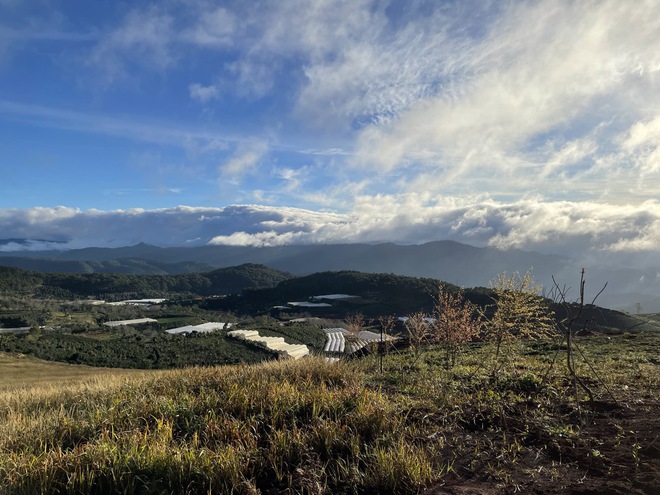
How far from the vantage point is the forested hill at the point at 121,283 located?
113750 millimetres

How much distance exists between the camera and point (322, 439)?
5199mm

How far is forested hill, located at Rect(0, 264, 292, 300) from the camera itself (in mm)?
113750

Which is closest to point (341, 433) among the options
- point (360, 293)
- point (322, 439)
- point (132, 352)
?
point (322, 439)

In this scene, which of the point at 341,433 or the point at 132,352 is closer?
the point at 341,433

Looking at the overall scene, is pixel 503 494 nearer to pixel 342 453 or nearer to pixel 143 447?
pixel 342 453

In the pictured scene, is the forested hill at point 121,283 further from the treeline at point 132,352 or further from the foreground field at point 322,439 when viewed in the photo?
the foreground field at point 322,439

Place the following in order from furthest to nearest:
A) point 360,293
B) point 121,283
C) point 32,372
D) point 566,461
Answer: point 121,283
point 360,293
point 32,372
point 566,461

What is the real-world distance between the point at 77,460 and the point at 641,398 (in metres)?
9.40

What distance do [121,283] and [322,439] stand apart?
166647 millimetres

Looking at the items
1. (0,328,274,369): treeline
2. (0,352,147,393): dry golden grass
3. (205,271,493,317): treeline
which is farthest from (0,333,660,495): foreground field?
(205,271,493,317): treeline

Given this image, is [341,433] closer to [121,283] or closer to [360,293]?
[360,293]

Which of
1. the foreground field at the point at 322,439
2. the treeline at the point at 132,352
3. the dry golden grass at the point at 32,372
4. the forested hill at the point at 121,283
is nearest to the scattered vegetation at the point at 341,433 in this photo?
the foreground field at the point at 322,439

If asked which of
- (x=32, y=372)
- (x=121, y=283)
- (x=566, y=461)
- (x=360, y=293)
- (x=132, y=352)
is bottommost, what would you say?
(x=121, y=283)

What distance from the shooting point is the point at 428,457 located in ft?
16.0
